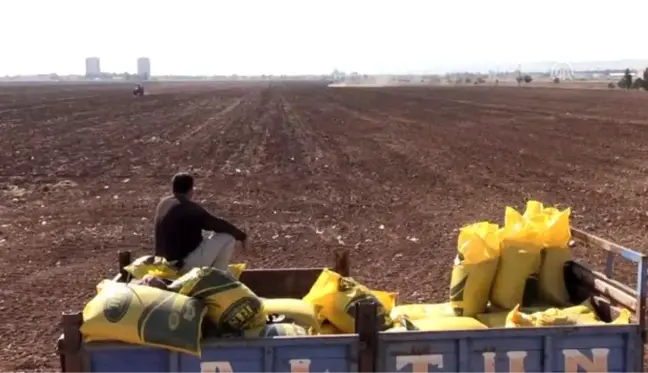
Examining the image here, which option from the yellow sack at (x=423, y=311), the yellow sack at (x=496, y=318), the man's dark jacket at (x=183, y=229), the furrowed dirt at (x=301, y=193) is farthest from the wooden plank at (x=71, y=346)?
the furrowed dirt at (x=301, y=193)

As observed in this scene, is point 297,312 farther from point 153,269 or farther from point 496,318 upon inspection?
point 496,318

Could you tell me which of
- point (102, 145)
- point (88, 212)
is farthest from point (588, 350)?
point (102, 145)

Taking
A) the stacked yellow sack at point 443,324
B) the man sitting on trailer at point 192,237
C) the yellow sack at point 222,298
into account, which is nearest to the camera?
the yellow sack at point 222,298

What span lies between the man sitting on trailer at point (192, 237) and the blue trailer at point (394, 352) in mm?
1666

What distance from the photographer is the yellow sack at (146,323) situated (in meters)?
3.89

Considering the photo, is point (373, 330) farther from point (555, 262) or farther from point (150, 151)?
point (150, 151)

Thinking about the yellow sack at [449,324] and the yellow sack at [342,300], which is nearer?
the yellow sack at [342,300]

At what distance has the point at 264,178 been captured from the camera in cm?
1730

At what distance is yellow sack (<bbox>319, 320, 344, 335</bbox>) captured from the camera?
4828mm

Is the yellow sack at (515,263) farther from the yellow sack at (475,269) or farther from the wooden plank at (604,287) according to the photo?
the wooden plank at (604,287)

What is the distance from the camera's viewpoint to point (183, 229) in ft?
18.7

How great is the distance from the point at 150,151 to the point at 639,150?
13.4 meters

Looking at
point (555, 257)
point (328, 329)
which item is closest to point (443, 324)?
point (328, 329)

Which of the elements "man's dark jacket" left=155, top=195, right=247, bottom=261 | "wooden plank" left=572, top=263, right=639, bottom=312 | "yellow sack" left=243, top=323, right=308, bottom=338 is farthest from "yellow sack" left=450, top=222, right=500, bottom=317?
"man's dark jacket" left=155, top=195, right=247, bottom=261
